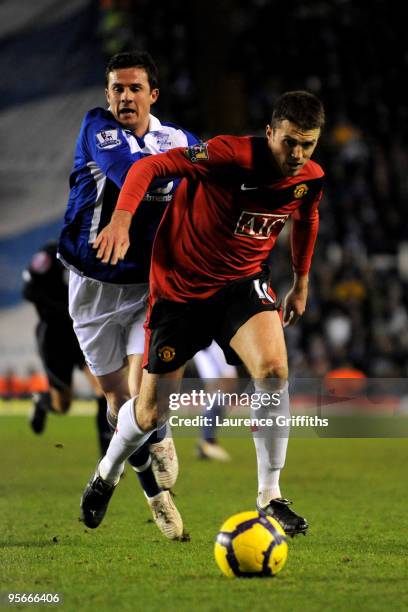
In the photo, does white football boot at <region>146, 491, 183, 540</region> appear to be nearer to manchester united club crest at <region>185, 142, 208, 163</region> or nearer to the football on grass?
the football on grass

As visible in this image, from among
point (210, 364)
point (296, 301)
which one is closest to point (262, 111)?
point (210, 364)

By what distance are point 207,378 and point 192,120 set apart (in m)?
9.34

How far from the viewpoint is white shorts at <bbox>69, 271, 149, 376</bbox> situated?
6.05 meters

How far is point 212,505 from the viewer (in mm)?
7125

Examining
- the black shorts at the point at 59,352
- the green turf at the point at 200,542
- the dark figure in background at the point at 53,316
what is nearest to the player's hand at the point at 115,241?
the green turf at the point at 200,542

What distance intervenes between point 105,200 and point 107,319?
680 mm

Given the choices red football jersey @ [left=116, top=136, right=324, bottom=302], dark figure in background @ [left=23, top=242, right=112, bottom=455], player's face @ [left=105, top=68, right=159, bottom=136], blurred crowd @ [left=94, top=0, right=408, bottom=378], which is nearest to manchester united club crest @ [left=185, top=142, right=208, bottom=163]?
red football jersey @ [left=116, top=136, right=324, bottom=302]

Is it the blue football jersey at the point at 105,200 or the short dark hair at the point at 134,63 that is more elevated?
the short dark hair at the point at 134,63

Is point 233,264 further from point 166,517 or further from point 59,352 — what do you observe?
point 59,352

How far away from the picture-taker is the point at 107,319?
610 centimetres

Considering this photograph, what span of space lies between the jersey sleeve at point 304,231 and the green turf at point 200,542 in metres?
1.40

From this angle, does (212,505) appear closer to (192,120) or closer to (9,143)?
(9,143)

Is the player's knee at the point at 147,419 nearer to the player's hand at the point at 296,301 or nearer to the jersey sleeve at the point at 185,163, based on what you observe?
the player's hand at the point at 296,301

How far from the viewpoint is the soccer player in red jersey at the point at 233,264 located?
5.10 metres
